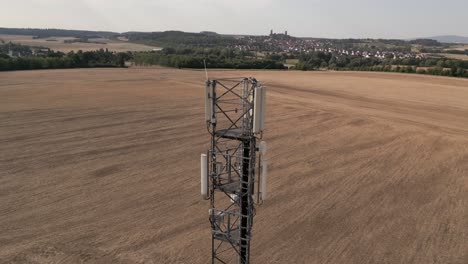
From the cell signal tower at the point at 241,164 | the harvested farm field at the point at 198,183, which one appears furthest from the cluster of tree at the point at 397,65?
the cell signal tower at the point at 241,164

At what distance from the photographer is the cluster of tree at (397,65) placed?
275 feet

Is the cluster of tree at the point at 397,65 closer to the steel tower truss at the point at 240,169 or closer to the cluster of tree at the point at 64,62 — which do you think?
the cluster of tree at the point at 64,62

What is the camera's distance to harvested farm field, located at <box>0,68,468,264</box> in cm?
1667

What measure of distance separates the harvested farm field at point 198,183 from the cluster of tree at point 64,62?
38872mm

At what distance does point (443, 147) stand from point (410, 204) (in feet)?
40.1

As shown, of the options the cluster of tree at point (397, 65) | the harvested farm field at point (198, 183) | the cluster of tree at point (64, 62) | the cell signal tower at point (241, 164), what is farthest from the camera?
the cluster of tree at point (397, 65)

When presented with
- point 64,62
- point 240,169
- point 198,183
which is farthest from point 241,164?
point 64,62

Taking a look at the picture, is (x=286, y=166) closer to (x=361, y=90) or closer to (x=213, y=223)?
(x=213, y=223)

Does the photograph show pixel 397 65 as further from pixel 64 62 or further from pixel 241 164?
pixel 241 164

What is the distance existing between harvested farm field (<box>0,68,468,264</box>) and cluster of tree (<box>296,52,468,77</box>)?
40.6 m

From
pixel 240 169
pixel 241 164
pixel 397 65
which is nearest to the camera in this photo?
pixel 241 164

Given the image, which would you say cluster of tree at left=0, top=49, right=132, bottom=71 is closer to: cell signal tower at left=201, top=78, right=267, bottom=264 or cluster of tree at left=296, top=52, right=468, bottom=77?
cluster of tree at left=296, top=52, right=468, bottom=77

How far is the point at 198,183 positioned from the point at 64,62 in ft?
242

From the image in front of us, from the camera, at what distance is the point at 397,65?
332ft
